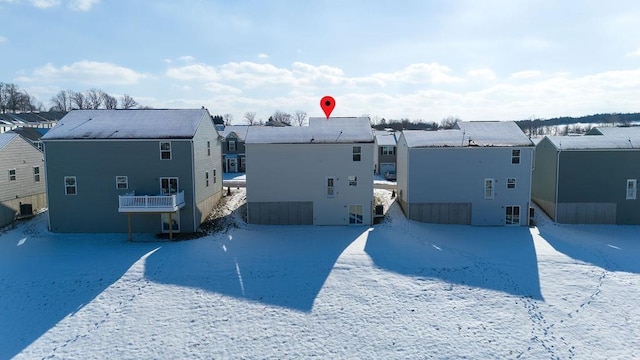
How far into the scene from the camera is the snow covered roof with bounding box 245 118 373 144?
96.0 ft

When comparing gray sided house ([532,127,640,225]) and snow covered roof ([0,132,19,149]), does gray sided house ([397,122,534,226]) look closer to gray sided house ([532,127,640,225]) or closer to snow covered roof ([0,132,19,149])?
gray sided house ([532,127,640,225])

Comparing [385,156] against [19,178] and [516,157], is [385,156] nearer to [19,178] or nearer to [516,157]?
[516,157]

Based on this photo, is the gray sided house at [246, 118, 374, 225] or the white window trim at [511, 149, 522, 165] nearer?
the gray sided house at [246, 118, 374, 225]

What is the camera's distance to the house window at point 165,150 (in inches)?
1071

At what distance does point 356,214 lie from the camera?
Answer: 97.6ft

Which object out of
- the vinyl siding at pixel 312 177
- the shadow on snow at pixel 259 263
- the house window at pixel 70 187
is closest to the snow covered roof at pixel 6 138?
the house window at pixel 70 187

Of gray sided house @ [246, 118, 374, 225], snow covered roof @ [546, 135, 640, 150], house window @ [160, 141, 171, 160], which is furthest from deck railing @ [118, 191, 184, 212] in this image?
snow covered roof @ [546, 135, 640, 150]

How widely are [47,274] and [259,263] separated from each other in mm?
10480

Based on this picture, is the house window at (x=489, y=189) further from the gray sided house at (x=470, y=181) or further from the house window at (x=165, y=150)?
the house window at (x=165, y=150)

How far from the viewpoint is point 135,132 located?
27391mm

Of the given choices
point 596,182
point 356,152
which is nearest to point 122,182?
point 356,152

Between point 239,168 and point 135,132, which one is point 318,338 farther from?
point 239,168

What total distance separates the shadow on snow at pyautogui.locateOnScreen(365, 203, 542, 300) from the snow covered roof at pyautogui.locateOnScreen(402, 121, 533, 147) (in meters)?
5.83

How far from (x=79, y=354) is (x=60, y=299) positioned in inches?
184
